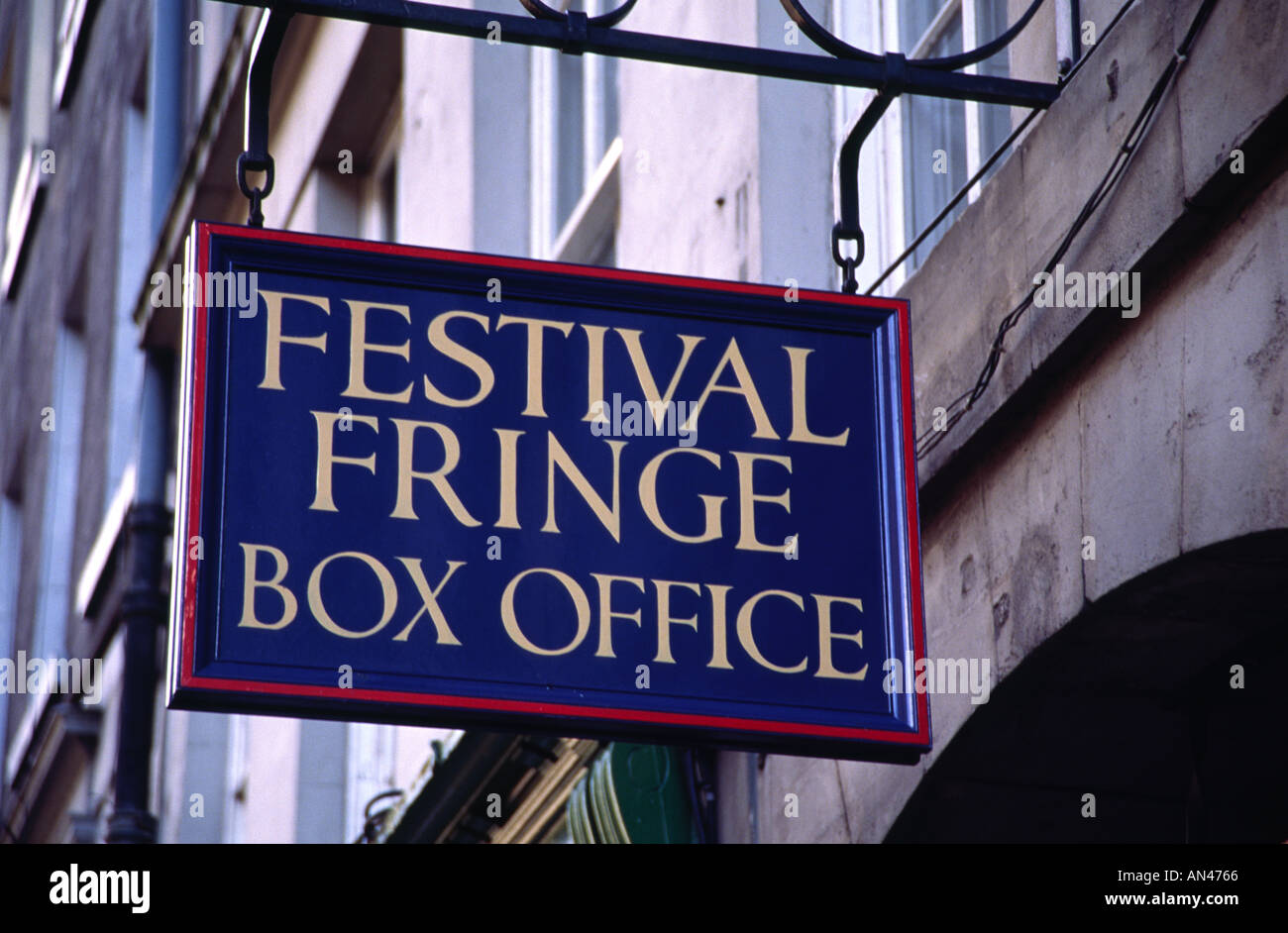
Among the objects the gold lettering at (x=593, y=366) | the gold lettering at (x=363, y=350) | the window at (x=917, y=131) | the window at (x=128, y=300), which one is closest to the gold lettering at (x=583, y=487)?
the gold lettering at (x=593, y=366)

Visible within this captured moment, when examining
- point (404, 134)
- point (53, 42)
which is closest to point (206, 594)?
point (404, 134)

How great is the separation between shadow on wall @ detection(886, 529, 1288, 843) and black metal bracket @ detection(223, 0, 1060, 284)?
1134 mm

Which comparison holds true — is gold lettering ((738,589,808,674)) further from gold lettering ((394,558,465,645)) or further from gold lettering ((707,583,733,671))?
gold lettering ((394,558,465,645))

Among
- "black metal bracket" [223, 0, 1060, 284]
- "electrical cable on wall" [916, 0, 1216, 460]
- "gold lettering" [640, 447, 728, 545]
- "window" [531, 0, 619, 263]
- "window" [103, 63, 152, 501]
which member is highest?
"window" [103, 63, 152, 501]

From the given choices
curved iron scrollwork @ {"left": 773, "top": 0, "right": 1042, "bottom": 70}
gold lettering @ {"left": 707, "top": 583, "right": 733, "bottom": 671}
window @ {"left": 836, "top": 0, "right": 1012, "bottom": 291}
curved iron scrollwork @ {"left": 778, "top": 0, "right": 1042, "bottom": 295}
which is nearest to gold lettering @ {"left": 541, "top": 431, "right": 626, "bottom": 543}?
gold lettering @ {"left": 707, "top": 583, "right": 733, "bottom": 671}

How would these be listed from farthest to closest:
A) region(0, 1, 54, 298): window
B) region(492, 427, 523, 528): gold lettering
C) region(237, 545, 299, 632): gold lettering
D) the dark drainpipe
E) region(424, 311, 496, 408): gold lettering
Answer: region(0, 1, 54, 298): window
the dark drainpipe
region(424, 311, 496, 408): gold lettering
region(492, 427, 523, 528): gold lettering
region(237, 545, 299, 632): gold lettering

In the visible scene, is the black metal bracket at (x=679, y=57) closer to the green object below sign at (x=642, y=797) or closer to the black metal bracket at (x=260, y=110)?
the black metal bracket at (x=260, y=110)

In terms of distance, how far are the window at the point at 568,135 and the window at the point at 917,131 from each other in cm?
253

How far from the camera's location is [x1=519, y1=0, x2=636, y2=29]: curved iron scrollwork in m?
5.64

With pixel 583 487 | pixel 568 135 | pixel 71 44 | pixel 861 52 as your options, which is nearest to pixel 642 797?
pixel 583 487

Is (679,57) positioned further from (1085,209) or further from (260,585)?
(260,585)

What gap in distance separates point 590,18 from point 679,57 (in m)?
0.24

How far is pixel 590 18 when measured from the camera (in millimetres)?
5730
